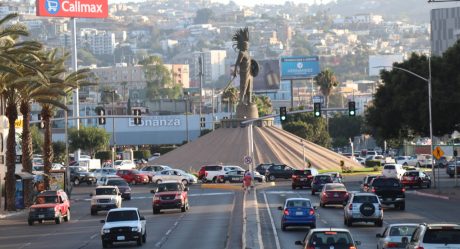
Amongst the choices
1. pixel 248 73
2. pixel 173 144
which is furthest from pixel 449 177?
pixel 173 144

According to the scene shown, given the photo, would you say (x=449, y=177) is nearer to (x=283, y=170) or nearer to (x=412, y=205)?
(x=283, y=170)

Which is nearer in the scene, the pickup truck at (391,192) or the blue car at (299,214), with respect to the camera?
the blue car at (299,214)

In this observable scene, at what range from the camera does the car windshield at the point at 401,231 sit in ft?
116

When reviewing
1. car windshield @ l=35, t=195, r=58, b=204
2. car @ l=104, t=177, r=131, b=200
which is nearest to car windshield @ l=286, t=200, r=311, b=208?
car windshield @ l=35, t=195, r=58, b=204

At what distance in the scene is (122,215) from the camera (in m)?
45.7

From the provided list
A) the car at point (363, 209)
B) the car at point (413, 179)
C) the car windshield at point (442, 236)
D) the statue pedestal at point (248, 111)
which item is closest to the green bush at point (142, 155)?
the statue pedestal at point (248, 111)

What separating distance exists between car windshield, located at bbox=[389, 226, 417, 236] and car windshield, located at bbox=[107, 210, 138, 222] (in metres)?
13.5

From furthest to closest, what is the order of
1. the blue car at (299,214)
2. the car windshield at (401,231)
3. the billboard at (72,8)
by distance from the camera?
the billboard at (72,8)
the blue car at (299,214)
the car windshield at (401,231)

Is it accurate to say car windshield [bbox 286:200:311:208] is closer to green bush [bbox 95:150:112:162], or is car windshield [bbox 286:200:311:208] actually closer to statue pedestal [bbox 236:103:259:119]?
statue pedestal [bbox 236:103:259:119]

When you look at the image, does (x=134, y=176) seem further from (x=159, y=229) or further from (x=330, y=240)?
(x=330, y=240)

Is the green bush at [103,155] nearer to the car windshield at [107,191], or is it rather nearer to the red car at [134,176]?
the red car at [134,176]

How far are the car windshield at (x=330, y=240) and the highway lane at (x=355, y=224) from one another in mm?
9024

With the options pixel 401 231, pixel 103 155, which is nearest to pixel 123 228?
→ pixel 401 231

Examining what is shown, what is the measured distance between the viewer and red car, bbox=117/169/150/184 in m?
103
